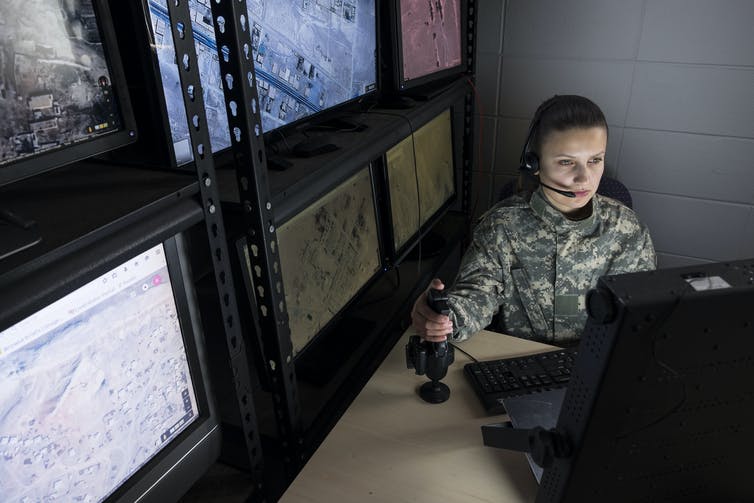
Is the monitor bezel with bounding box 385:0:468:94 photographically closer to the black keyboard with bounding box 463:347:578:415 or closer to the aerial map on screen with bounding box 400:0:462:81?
the aerial map on screen with bounding box 400:0:462:81

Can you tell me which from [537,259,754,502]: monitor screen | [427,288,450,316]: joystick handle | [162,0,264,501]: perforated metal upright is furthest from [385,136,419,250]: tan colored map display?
[537,259,754,502]: monitor screen

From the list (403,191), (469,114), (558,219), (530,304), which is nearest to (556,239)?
(558,219)

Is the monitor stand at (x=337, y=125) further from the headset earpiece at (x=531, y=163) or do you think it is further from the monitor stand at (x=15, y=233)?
the monitor stand at (x=15, y=233)

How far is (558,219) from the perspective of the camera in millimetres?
1443

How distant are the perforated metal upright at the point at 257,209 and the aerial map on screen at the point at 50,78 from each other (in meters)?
0.19

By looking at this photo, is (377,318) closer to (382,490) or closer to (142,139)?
(382,490)

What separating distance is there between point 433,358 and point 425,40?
3.27 ft

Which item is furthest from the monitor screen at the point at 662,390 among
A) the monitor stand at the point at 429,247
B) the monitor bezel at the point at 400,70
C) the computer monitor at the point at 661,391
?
the monitor stand at the point at 429,247

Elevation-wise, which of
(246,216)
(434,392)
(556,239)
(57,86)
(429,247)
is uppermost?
(57,86)

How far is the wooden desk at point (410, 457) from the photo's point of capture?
0.92 m

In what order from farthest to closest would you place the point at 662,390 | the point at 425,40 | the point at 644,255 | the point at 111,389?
the point at 425,40 < the point at 644,255 < the point at 111,389 < the point at 662,390

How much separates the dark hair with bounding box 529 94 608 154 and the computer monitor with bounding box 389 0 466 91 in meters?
0.38

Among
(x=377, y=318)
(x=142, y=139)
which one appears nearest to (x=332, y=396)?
(x=377, y=318)

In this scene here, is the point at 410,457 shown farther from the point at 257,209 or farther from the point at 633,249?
the point at 633,249
